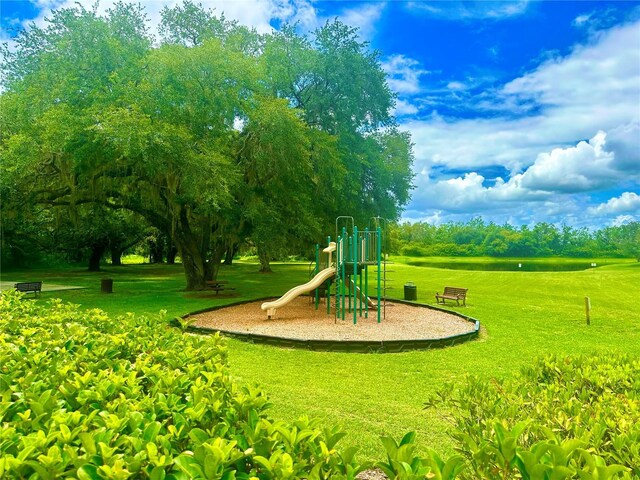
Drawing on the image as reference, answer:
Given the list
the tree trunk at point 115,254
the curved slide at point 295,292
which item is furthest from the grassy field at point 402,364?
the tree trunk at point 115,254

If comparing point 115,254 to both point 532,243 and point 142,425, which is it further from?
point 532,243

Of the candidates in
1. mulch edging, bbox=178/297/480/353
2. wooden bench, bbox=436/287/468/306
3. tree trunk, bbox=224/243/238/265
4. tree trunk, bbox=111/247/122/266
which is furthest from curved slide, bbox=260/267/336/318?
tree trunk, bbox=111/247/122/266

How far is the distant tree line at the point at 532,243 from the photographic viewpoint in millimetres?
71438

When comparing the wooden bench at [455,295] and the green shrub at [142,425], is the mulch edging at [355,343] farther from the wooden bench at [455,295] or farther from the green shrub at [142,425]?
the wooden bench at [455,295]

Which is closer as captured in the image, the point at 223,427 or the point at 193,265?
the point at 223,427

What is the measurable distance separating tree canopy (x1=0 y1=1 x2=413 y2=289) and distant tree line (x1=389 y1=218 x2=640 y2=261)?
48117 millimetres

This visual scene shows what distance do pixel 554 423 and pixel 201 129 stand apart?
51.0ft

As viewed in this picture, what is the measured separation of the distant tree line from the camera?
7144cm

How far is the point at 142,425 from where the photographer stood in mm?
2256

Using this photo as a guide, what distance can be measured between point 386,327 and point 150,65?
1316 centimetres

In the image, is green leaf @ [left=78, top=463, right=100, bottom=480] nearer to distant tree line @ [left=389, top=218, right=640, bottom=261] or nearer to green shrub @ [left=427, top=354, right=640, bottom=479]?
green shrub @ [left=427, top=354, right=640, bottom=479]

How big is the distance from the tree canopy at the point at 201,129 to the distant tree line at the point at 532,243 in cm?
4812

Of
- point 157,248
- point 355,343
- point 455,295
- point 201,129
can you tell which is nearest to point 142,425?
point 355,343

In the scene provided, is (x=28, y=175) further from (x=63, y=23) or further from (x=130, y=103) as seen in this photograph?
(x=63, y=23)
